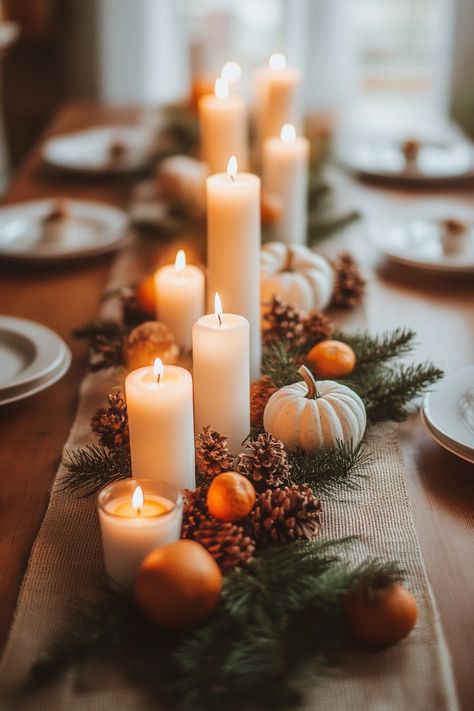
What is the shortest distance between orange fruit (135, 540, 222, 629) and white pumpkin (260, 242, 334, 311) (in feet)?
1.84

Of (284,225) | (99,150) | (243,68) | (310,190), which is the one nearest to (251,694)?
(284,225)

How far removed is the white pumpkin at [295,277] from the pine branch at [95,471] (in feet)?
1.24

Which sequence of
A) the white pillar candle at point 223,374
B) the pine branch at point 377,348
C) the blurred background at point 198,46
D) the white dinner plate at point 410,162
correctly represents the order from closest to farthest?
1. the white pillar candle at point 223,374
2. the pine branch at point 377,348
3. the white dinner plate at point 410,162
4. the blurred background at point 198,46

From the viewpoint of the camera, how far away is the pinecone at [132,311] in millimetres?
1132

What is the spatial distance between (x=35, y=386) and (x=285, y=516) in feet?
1.33

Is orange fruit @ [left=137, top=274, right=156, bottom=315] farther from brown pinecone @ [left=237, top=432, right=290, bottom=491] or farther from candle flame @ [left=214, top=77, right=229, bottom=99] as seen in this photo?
candle flame @ [left=214, top=77, right=229, bottom=99]

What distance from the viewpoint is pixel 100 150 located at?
2.04 metres

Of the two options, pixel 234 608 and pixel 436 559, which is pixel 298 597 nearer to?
pixel 234 608

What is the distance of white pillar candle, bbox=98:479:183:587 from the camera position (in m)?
0.64

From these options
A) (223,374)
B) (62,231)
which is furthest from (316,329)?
(62,231)

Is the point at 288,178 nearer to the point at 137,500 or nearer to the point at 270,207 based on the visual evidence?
the point at 270,207

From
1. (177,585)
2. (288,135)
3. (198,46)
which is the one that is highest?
(288,135)

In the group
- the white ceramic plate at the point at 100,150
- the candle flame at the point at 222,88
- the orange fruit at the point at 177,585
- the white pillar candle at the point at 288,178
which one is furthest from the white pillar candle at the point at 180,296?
the white ceramic plate at the point at 100,150

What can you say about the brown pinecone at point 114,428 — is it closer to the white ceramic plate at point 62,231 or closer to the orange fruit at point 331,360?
the orange fruit at point 331,360
